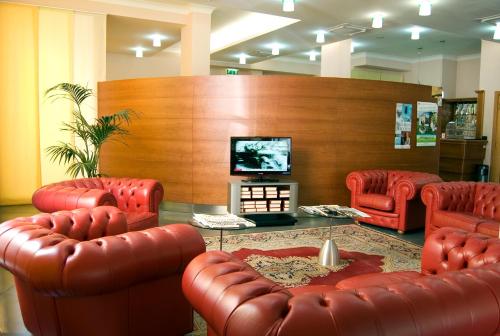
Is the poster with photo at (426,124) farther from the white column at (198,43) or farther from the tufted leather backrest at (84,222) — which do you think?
the tufted leather backrest at (84,222)

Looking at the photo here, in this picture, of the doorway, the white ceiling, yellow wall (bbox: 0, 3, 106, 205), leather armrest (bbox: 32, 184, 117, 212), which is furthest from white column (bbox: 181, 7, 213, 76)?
the doorway

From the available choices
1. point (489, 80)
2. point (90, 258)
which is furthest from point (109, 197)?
point (489, 80)

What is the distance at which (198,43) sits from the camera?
8.47 meters

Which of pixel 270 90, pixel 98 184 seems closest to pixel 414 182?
pixel 270 90

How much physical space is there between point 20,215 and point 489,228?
6.22m

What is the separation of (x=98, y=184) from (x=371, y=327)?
4038 millimetres

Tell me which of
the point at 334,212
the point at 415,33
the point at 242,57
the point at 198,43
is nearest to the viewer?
the point at 334,212

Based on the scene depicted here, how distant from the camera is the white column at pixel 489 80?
10391 millimetres

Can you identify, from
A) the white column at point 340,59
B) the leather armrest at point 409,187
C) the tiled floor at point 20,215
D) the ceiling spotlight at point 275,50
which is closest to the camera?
the tiled floor at point 20,215

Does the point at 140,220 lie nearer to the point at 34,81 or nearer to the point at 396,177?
the point at 396,177

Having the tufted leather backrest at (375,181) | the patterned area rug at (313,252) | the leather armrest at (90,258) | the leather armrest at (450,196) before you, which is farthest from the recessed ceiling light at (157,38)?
the leather armrest at (90,258)

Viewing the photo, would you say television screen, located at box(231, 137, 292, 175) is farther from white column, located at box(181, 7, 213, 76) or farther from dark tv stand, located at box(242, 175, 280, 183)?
white column, located at box(181, 7, 213, 76)

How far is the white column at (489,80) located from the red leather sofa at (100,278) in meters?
10.2

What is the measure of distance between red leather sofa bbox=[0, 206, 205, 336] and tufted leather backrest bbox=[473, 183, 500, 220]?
390 cm
